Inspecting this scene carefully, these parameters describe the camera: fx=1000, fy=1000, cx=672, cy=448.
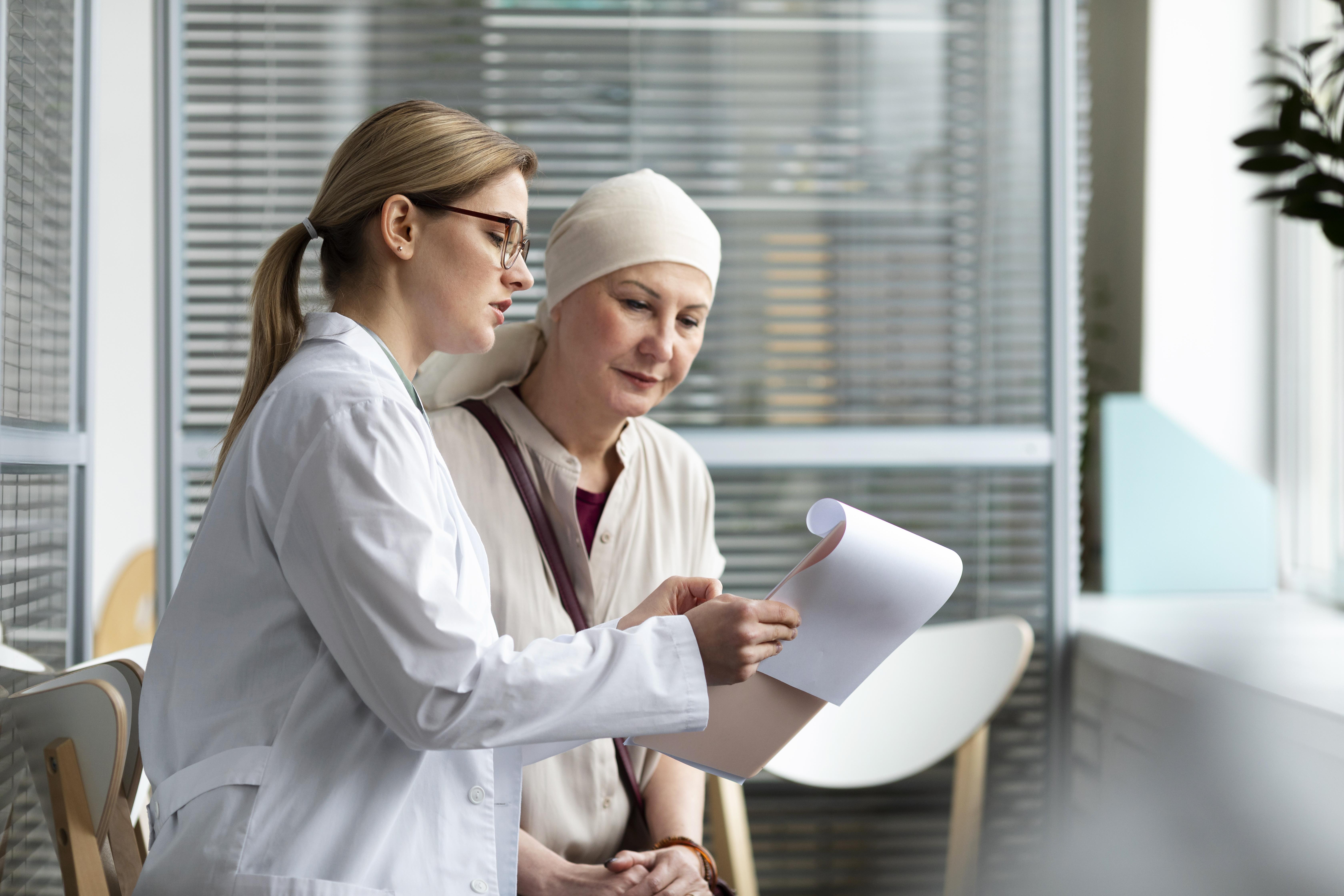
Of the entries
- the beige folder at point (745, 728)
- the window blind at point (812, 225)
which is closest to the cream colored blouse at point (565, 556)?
the beige folder at point (745, 728)

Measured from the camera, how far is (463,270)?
3.59 feet

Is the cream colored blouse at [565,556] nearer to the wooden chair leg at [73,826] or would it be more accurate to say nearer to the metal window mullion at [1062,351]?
the wooden chair leg at [73,826]

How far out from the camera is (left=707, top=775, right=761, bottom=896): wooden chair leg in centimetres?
186

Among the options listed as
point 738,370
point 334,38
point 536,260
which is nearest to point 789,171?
point 738,370

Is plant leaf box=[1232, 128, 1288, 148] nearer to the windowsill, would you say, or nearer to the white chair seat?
the windowsill

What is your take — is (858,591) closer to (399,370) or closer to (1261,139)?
(399,370)

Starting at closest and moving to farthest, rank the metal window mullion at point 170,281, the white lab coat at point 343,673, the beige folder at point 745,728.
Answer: the white lab coat at point 343,673, the beige folder at point 745,728, the metal window mullion at point 170,281

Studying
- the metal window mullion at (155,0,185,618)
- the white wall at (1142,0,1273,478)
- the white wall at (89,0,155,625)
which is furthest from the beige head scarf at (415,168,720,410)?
the white wall at (89,0,155,625)

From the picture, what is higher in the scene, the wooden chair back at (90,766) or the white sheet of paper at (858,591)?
the white sheet of paper at (858,591)

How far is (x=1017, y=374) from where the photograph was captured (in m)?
2.47

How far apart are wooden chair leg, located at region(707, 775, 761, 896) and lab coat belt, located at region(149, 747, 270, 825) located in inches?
42.1

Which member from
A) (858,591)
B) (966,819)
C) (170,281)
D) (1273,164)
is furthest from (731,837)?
(170,281)

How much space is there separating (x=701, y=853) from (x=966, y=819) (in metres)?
0.93

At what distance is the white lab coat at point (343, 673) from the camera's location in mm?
877
